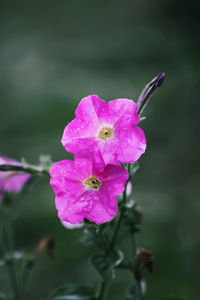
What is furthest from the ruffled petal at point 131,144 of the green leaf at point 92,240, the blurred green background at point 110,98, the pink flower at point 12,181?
the blurred green background at point 110,98

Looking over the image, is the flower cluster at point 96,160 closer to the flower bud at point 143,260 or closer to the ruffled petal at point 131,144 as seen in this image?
the ruffled petal at point 131,144

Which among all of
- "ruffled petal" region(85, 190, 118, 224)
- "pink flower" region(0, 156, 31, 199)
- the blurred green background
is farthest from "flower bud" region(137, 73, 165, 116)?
the blurred green background

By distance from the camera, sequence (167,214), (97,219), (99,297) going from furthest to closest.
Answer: (167,214), (99,297), (97,219)

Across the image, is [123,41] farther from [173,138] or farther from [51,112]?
[173,138]

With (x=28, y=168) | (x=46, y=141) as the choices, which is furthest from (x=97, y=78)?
(x=28, y=168)

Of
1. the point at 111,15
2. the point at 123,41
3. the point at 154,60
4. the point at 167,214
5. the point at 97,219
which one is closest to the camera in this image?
the point at 97,219

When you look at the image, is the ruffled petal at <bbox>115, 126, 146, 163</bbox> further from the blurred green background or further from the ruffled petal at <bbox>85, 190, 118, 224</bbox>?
the blurred green background

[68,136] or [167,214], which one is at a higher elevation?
[68,136]
